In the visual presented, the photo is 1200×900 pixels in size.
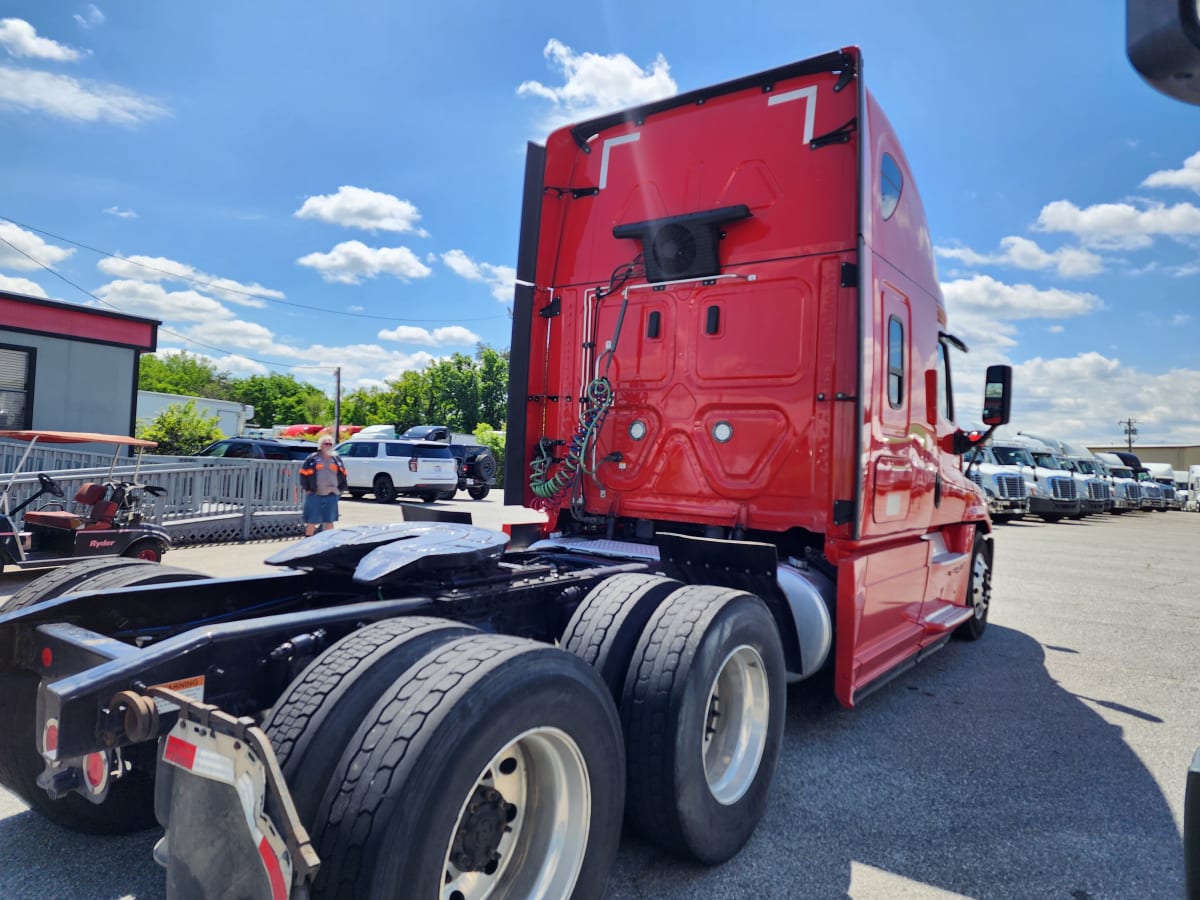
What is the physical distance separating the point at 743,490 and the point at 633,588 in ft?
4.69

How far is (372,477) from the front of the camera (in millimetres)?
20906

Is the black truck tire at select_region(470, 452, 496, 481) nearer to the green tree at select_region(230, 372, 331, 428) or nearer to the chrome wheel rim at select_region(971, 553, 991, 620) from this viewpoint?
the chrome wheel rim at select_region(971, 553, 991, 620)

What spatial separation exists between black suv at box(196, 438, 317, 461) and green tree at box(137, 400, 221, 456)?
1.54 ft

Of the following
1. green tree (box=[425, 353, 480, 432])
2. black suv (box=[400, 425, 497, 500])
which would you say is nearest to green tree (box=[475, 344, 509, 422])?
green tree (box=[425, 353, 480, 432])

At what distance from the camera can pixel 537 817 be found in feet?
7.18

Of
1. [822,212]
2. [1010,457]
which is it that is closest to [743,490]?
[822,212]

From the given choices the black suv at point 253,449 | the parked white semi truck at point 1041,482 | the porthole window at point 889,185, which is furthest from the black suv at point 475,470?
the porthole window at point 889,185

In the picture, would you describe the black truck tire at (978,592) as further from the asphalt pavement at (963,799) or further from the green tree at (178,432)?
the green tree at (178,432)

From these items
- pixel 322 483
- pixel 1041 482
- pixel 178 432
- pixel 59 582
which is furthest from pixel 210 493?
pixel 1041 482

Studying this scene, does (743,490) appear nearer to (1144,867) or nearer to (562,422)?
(562,422)

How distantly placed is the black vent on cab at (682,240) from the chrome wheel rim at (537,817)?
3.04 metres

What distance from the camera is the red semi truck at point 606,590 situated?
1.74m

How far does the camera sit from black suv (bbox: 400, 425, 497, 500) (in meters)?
21.8

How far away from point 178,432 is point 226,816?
2233cm
